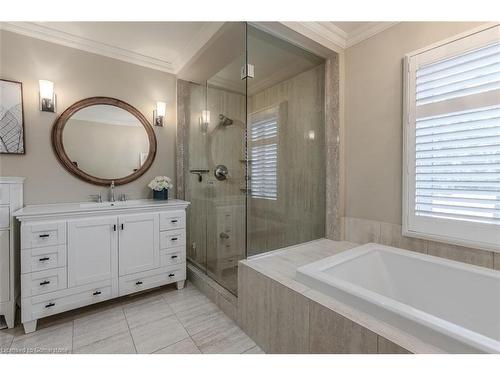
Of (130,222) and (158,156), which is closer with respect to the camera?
(130,222)

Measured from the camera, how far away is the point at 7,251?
1.68 m

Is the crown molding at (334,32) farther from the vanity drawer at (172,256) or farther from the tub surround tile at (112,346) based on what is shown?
the tub surround tile at (112,346)

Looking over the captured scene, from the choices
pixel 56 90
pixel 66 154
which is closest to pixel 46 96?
pixel 56 90

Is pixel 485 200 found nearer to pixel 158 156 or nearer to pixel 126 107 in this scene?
pixel 158 156

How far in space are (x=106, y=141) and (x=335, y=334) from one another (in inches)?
98.7

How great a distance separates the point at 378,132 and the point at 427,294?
1243 millimetres

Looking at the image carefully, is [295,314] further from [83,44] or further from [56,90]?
[83,44]

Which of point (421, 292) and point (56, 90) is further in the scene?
point (56, 90)

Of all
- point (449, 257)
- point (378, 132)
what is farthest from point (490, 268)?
point (378, 132)

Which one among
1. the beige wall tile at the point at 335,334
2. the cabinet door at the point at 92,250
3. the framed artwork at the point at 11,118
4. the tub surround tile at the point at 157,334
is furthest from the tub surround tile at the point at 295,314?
the framed artwork at the point at 11,118

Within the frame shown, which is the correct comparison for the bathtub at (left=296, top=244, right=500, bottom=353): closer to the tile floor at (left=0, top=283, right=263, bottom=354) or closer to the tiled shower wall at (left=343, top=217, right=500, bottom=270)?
the tiled shower wall at (left=343, top=217, right=500, bottom=270)

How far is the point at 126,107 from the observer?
2521 millimetres
